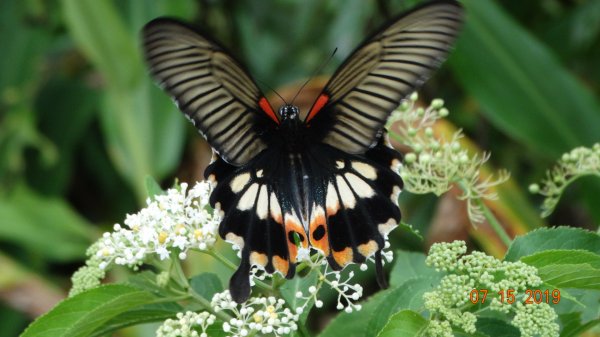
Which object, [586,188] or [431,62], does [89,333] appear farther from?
[586,188]

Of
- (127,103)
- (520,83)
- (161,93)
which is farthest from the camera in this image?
(161,93)

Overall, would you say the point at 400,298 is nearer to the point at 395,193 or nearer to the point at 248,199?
the point at 395,193

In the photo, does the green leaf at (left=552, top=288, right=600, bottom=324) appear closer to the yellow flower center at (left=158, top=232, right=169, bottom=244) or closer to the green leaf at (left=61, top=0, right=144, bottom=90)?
the yellow flower center at (left=158, top=232, right=169, bottom=244)

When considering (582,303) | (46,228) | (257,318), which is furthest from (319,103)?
(46,228)

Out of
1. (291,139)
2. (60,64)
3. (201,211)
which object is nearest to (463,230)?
(291,139)

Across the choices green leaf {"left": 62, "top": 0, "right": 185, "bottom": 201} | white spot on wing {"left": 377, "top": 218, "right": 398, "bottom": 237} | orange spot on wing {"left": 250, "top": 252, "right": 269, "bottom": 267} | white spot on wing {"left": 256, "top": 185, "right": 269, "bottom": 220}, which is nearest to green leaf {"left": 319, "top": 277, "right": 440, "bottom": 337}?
white spot on wing {"left": 377, "top": 218, "right": 398, "bottom": 237}
